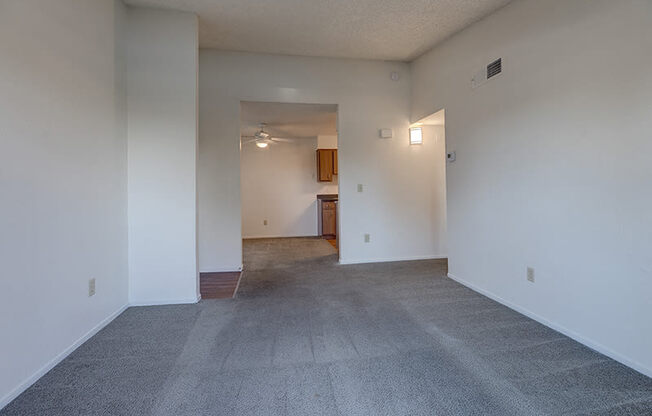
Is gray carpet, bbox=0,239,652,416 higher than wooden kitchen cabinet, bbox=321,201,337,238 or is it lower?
lower

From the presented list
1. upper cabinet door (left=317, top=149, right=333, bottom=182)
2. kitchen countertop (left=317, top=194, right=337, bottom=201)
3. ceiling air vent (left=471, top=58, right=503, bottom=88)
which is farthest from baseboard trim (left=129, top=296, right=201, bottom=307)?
upper cabinet door (left=317, top=149, right=333, bottom=182)

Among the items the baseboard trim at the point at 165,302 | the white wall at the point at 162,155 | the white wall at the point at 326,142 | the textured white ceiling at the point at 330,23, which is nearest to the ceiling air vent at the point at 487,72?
the textured white ceiling at the point at 330,23

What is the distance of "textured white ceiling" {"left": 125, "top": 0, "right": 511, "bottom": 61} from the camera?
257 centimetres

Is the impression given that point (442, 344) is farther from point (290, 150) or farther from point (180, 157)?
point (290, 150)

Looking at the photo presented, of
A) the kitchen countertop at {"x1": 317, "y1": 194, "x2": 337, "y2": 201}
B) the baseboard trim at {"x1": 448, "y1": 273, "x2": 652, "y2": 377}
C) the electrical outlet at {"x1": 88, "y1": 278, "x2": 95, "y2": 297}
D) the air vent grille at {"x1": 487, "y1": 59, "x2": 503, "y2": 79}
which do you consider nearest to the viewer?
the baseboard trim at {"x1": 448, "y1": 273, "x2": 652, "y2": 377}

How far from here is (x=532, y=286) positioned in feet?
7.39

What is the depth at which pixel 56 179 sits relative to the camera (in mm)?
1683

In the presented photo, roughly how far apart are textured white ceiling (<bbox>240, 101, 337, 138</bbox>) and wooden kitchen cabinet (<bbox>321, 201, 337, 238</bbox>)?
1.64 meters

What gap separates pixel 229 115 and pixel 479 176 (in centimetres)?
297

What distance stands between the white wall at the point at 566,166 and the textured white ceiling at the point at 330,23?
374mm

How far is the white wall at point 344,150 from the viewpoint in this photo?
141 inches

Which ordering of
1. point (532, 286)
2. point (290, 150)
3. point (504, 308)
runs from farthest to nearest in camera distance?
point (290, 150), point (504, 308), point (532, 286)

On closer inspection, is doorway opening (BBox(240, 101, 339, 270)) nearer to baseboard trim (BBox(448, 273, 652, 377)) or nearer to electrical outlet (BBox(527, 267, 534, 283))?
baseboard trim (BBox(448, 273, 652, 377))

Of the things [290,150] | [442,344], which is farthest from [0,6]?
[290,150]
